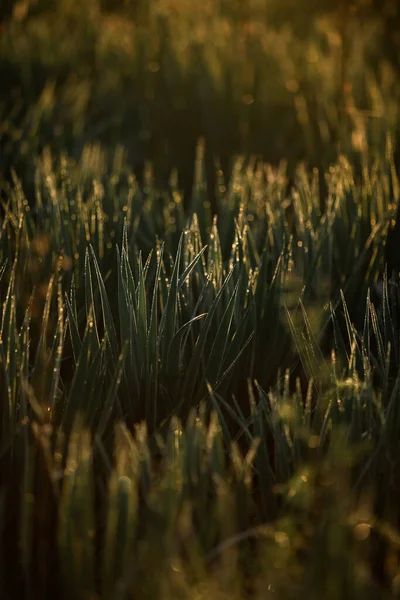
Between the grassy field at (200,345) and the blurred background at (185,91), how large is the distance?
0.04 ft

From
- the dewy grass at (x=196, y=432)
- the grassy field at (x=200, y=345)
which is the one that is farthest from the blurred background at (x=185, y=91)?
the dewy grass at (x=196, y=432)

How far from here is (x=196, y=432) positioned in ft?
2.39

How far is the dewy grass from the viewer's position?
648 millimetres

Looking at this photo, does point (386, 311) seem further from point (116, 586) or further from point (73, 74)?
point (73, 74)

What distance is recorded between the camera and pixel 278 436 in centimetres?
81

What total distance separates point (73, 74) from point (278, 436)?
193 cm

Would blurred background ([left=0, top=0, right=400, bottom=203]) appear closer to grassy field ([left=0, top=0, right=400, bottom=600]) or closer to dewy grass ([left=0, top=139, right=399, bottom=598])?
grassy field ([left=0, top=0, right=400, bottom=600])

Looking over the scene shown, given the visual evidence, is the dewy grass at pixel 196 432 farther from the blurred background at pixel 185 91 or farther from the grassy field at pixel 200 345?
the blurred background at pixel 185 91

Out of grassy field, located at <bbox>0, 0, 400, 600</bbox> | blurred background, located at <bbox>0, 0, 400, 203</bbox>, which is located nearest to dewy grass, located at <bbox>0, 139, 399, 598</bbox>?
grassy field, located at <bbox>0, 0, 400, 600</bbox>

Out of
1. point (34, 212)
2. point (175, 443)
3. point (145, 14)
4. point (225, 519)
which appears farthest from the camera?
point (145, 14)

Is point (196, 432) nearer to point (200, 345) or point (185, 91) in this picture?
point (200, 345)

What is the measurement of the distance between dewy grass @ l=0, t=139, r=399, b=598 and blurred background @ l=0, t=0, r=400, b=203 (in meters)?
0.65

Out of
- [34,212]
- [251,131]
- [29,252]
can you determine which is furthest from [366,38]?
[29,252]

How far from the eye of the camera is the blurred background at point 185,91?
199 centimetres
